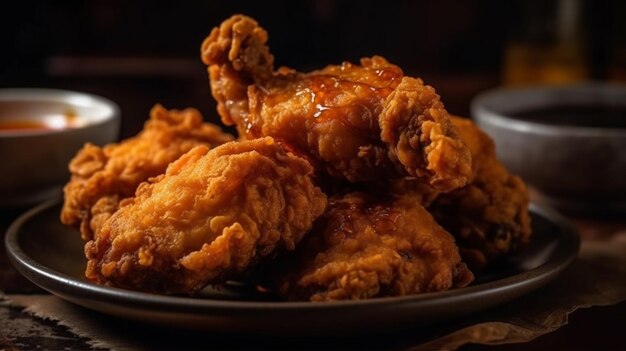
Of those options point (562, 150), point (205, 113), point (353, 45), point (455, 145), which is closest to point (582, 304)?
point (455, 145)

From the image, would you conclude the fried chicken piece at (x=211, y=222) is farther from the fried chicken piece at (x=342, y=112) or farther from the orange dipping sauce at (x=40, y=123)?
the orange dipping sauce at (x=40, y=123)

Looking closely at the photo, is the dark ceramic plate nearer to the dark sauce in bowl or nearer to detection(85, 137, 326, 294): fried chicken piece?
detection(85, 137, 326, 294): fried chicken piece

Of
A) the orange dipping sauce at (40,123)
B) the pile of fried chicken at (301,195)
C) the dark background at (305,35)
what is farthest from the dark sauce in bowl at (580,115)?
the dark background at (305,35)

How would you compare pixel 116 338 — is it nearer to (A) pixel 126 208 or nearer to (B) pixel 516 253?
(A) pixel 126 208

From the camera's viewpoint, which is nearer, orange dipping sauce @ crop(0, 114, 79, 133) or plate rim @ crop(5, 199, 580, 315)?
plate rim @ crop(5, 199, 580, 315)

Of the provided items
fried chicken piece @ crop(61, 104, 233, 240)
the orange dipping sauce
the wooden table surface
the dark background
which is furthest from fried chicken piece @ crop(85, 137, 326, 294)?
the dark background

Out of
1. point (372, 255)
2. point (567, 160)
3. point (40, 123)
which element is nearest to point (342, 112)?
point (372, 255)
